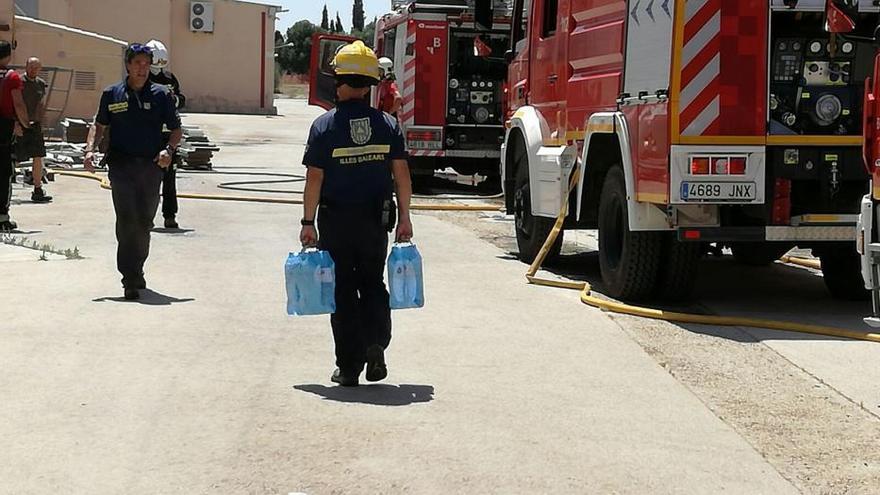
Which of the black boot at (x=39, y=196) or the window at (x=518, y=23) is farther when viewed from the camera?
the black boot at (x=39, y=196)

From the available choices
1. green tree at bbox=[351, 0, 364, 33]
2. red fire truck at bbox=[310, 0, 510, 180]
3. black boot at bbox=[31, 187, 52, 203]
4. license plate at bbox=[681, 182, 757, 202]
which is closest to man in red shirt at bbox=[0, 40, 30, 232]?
black boot at bbox=[31, 187, 52, 203]

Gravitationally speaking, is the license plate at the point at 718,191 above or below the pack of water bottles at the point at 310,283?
above

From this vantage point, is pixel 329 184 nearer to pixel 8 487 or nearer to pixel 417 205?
pixel 8 487

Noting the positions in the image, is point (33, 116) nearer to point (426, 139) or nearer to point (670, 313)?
point (426, 139)

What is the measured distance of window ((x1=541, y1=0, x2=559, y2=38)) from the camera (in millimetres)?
12594

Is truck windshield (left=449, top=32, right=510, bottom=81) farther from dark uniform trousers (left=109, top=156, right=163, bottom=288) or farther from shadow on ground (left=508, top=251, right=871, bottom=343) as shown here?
dark uniform trousers (left=109, top=156, right=163, bottom=288)

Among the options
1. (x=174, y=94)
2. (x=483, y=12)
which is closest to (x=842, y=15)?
(x=483, y=12)

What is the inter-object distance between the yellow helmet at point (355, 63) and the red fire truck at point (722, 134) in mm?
2935

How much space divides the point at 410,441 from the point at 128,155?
4722 millimetres

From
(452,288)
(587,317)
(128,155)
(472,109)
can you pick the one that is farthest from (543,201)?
(472,109)

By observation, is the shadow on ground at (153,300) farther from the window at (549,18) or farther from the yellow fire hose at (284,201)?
the yellow fire hose at (284,201)

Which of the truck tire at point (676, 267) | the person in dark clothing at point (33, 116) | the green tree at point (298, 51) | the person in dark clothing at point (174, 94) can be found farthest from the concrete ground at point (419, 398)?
the green tree at point (298, 51)

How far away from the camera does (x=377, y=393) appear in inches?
275

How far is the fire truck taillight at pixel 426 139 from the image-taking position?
2084 centimetres
